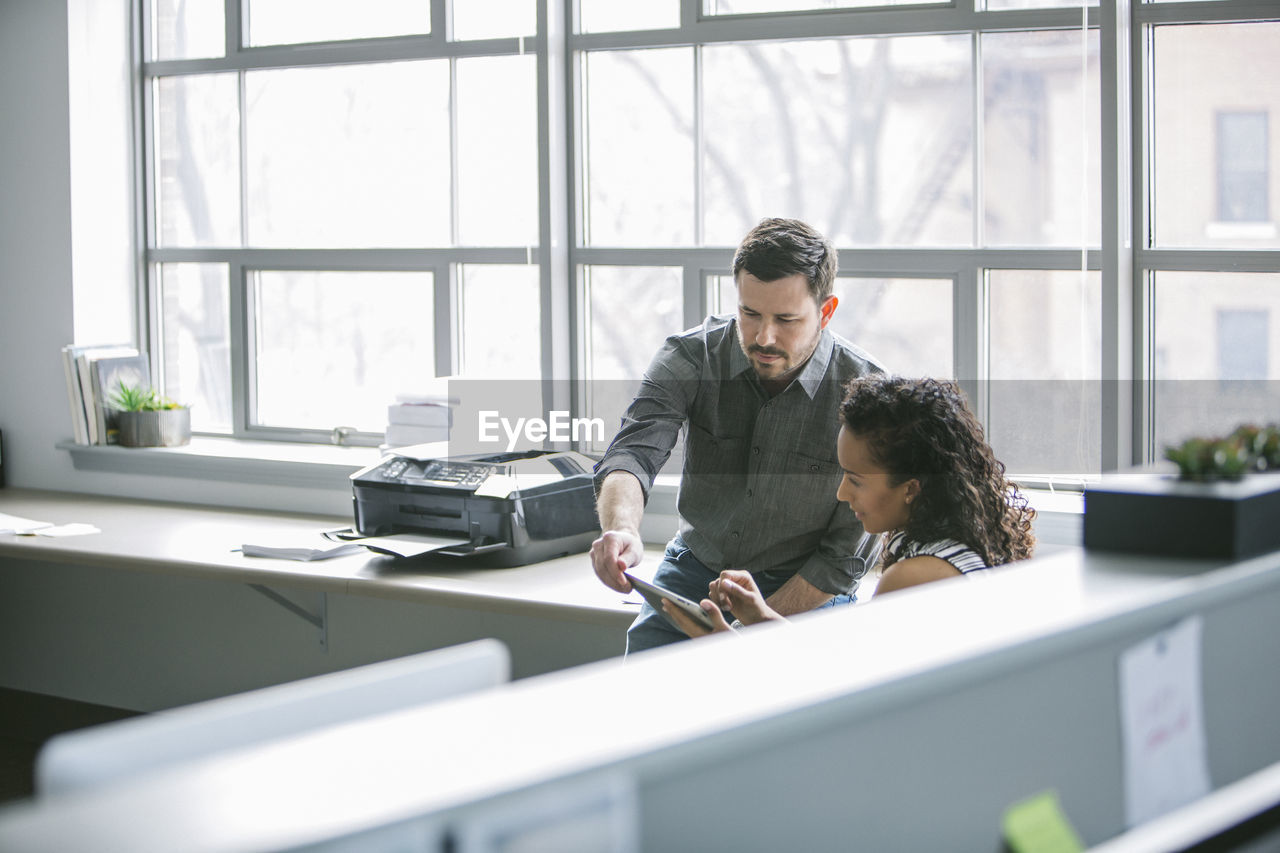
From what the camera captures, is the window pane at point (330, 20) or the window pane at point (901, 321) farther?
the window pane at point (330, 20)

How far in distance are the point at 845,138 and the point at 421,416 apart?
1.31 metres

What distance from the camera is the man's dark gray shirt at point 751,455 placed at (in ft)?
7.66

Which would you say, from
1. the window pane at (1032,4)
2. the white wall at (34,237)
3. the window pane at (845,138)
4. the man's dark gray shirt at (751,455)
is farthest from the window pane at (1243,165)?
the white wall at (34,237)

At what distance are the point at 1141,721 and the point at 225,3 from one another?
3655mm

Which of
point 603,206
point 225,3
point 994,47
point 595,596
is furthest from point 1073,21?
point 225,3

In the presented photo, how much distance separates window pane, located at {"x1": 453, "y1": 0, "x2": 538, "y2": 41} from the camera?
344cm

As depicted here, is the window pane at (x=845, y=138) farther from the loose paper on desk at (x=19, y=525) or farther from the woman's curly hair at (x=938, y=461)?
the loose paper on desk at (x=19, y=525)

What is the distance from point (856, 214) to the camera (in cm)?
313

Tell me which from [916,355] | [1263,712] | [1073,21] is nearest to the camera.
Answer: [1263,712]

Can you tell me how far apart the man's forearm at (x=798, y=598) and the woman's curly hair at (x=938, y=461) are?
0.36m

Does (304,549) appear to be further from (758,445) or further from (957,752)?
(957,752)

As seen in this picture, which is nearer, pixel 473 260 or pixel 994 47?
pixel 994 47

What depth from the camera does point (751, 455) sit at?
7.82 feet

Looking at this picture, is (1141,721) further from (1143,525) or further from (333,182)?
(333,182)
